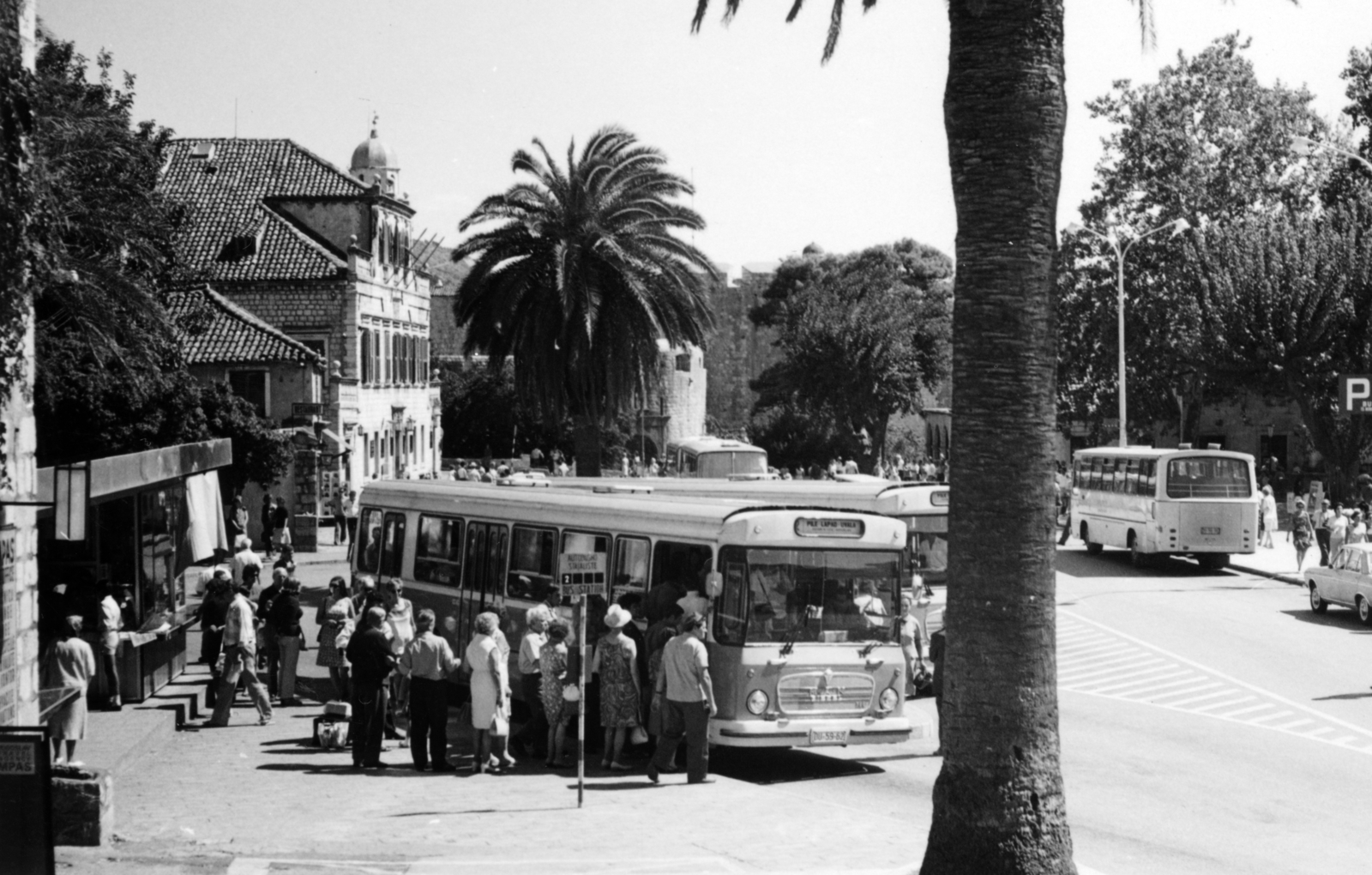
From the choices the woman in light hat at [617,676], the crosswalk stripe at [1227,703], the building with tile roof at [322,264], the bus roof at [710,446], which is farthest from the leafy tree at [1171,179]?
the woman in light hat at [617,676]

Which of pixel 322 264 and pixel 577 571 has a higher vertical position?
pixel 322 264

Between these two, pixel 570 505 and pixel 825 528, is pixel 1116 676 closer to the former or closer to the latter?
pixel 570 505

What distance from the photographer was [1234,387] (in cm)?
5928

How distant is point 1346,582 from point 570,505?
1594 centimetres

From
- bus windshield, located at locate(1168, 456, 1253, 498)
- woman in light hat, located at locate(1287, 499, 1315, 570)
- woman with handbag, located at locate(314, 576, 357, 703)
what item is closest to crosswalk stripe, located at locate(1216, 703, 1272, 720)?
woman with handbag, located at locate(314, 576, 357, 703)

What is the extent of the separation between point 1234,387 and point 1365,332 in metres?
8.24

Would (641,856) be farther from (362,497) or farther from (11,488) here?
(362,497)

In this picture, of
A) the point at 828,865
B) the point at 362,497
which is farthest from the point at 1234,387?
the point at 828,865

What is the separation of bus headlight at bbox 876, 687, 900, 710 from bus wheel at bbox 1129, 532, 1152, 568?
78.5 feet

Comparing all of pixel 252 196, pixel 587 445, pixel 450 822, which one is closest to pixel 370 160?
pixel 252 196

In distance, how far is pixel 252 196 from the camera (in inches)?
2275

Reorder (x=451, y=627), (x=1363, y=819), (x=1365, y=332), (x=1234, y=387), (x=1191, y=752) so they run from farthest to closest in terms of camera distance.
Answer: (x=1234, y=387) < (x=1365, y=332) < (x=451, y=627) < (x=1191, y=752) < (x=1363, y=819)

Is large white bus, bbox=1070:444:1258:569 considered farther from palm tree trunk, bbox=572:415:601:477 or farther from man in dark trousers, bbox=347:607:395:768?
man in dark trousers, bbox=347:607:395:768

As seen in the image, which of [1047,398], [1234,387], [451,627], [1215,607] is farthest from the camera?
[1234,387]
